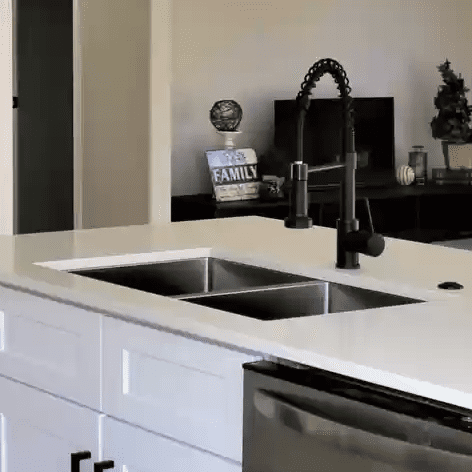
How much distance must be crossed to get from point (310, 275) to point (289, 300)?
0.10 metres

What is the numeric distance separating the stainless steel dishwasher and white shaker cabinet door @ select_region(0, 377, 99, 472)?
0.52 meters

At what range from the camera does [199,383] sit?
2.02m

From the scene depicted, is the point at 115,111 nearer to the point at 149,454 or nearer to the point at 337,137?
the point at 337,137

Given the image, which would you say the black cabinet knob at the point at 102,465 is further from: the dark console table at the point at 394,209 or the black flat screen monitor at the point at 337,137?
the black flat screen monitor at the point at 337,137

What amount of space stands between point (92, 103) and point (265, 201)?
109 centimetres

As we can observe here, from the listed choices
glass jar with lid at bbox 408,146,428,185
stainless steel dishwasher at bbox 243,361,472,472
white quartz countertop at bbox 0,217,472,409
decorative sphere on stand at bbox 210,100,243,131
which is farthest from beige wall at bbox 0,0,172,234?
stainless steel dishwasher at bbox 243,361,472,472

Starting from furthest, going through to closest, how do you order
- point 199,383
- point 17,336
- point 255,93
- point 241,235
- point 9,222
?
point 255,93
point 9,222
point 241,235
point 17,336
point 199,383

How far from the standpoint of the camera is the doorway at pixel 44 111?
6.89m

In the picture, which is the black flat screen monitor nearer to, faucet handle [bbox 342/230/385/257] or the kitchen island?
the kitchen island

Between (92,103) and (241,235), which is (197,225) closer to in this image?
(241,235)

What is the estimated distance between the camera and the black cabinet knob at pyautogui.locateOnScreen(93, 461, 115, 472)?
222 cm

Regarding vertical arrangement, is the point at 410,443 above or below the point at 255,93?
below

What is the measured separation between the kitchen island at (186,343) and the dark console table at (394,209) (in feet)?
10.4

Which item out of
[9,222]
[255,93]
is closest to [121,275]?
[9,222]
